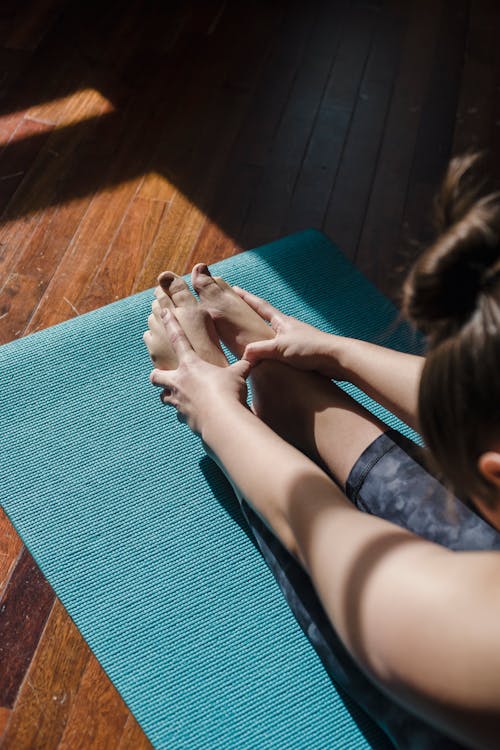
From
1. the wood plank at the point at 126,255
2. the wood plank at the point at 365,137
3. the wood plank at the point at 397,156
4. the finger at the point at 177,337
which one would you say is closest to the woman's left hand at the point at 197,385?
the finger at the point at 177,337

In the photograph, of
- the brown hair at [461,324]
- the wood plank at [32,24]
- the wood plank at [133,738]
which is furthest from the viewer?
the wood plank at [32,24]

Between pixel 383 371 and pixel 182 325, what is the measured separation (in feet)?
1.15

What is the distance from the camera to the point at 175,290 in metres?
1.35

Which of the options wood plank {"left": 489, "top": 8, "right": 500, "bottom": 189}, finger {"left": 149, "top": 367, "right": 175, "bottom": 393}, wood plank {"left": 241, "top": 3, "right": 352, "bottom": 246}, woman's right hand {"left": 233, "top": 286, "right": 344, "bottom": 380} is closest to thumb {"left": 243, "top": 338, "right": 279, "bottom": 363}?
woman's right hand {"left": 233, "top": 286, "right": 344, "bottom": 380}

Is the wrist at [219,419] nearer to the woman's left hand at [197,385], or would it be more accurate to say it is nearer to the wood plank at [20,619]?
the woman's left hand at [197,385]

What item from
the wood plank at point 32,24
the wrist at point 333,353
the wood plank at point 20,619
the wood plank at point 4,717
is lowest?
the wood plank at point 4,717

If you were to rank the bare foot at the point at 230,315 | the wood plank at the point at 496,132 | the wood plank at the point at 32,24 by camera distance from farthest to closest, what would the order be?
the wood plank at the point at 32,24 < the wood plank at the point at 496,132 < the bare foot at the point at 230,315

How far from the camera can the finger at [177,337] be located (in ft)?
4.00

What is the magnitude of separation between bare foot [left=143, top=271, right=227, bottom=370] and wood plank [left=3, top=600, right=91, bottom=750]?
1.45 ft

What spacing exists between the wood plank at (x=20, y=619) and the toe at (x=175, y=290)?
0.50 metres

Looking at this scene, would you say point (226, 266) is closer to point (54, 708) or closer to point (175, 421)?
point (175, 421)

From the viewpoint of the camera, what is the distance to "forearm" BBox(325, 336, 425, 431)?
1149mm

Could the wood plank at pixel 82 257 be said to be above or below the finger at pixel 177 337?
below

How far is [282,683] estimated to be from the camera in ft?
3.59
